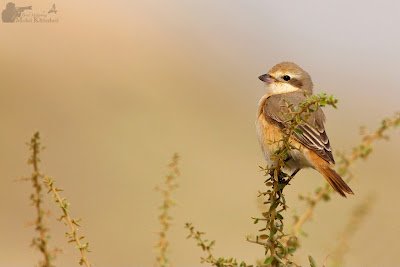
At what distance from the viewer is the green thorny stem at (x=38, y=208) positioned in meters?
2.38

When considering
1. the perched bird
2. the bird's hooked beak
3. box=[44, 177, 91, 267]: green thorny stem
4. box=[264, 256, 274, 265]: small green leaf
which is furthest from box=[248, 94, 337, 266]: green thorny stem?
the bird's hooked beak

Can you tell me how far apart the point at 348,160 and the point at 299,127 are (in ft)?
7.16

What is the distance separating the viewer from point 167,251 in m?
3.17

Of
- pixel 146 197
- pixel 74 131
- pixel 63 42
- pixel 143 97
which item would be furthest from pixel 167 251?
pixel 63 42

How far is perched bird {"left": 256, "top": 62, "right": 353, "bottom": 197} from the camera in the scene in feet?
18.0

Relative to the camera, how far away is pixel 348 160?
2.83 metres

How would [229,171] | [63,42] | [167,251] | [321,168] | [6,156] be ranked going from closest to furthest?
[167,251] < [321,168] < [6,156] < [229,171] < [63,42]

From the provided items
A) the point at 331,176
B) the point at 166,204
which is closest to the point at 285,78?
the point at 331,176

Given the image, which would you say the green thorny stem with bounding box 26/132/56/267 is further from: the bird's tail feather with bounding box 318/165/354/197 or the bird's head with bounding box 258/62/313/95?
the bird's head with bounding box 258/62/313/95

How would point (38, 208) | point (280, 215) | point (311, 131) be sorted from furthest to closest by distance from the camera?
point (311, 131), point (280, 215), point (38, 208)

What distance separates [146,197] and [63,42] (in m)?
15.7

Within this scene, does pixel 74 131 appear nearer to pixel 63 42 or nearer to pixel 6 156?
pixel 6 156

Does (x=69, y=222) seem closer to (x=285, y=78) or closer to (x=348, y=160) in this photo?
(x=348, y=160)

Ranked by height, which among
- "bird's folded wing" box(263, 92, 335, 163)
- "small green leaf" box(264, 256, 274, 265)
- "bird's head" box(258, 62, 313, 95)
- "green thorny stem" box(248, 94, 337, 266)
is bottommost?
"small green leaf" box(264, 256, 274, 265)
